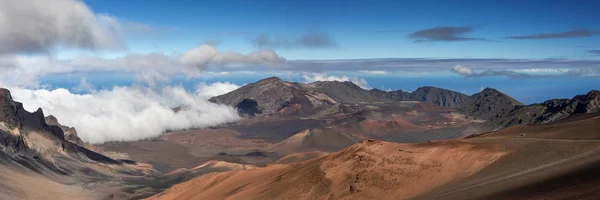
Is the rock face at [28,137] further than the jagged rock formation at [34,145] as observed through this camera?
Yes

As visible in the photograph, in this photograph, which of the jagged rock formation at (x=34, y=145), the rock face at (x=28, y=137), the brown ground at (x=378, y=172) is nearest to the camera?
the brown ground at (x=378, y=172)

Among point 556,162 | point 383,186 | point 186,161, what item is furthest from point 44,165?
point 556,162

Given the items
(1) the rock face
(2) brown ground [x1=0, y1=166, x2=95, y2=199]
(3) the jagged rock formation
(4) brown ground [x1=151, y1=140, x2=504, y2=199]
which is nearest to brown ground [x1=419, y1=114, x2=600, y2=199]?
(4) brown ground [x1=151, y1=140, x2=504, y2=199]

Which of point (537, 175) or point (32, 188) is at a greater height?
point (537, 175)

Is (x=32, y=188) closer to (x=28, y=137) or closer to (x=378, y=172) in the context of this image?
(x=28, y=137)

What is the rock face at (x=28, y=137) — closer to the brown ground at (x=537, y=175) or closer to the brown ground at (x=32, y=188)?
the brown ground at (x=32, y=188)

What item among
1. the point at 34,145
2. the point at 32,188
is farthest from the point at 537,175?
the point at 34,145

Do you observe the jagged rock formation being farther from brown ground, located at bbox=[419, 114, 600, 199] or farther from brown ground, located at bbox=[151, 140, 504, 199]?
brown ground, located at bbox=[419, 114, 600, 199]

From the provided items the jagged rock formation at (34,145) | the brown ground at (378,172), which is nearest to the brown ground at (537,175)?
the brown ground at (378,172)

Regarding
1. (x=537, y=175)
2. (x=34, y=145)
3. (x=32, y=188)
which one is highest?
(x=537, y=175)
